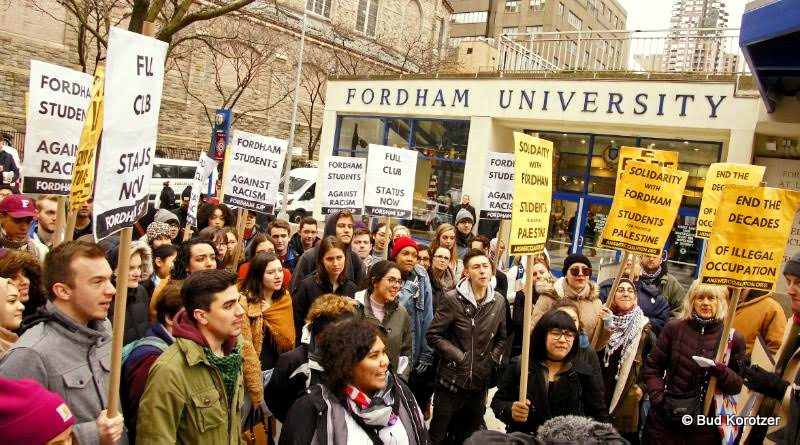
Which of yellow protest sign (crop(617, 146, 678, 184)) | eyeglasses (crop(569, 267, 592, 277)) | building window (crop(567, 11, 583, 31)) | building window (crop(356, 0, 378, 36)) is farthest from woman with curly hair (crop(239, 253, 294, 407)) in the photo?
building window (crop(567, 11, 583, 31))

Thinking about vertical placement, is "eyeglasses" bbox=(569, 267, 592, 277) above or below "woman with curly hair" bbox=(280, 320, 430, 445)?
above

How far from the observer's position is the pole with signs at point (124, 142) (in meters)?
2.69

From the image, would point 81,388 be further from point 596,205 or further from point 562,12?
point 562,12

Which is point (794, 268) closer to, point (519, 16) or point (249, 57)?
point (249, 57)

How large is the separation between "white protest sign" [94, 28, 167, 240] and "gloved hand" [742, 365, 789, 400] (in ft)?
12.1

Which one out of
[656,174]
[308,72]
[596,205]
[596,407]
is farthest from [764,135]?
[308,72]

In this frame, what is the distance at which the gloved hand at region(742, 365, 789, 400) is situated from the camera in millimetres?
3902

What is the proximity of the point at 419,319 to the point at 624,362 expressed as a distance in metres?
1.73

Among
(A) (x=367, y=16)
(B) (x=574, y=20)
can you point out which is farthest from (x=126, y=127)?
(B) (x=574, y=20)

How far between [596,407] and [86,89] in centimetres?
472

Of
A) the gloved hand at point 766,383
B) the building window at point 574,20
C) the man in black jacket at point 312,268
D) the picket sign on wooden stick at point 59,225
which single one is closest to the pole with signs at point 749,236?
the gloved hand at point 766,383

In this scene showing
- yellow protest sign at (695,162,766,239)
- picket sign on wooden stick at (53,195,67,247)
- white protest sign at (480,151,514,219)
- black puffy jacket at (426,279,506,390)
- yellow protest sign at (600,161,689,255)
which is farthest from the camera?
white protest sign at (480,151,514,219)

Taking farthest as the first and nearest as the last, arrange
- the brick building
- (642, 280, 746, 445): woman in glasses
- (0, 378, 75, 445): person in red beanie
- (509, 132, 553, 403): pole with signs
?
1. the brick building
2. (509, 132, 553, 403): pole with signs
3. (642, 280, 746, 445): woman in glasses
4. (0, 378, 75, 445): person in red beanie

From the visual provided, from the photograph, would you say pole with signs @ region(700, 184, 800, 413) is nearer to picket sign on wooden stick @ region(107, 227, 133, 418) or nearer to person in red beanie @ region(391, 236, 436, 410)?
person in red beanie @ region(391, 236, 436, 410)
